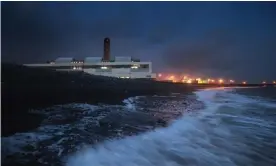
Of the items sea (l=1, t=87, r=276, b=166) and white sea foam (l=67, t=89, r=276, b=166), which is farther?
white sea foam (l=67, t=89, r=276, b=166)

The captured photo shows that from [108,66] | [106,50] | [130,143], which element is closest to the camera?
[130,143]

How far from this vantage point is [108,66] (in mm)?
27266

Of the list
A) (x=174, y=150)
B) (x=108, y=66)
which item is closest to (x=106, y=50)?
(x=108, y=66)

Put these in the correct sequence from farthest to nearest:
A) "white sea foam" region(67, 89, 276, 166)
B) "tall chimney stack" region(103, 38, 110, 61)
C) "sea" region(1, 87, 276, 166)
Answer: "tall chimney stack" region(103, 38, 110, 61)
"white sea foam" region(67, 89, 276, 166)
"sea" region(1, 87, 276, 166)

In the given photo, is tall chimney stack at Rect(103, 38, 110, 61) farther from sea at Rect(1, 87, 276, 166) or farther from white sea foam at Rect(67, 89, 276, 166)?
white sea foam at Rect(67, 89, 276, 166)

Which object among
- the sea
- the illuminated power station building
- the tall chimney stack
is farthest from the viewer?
the tall chimney stack

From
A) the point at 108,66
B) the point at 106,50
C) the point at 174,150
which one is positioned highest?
the point at 106,50

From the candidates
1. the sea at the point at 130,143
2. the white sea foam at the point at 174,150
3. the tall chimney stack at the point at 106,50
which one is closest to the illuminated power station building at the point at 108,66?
the tall chimney stack at the point at 106,50

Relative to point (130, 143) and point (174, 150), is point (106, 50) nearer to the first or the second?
point (130, 143)

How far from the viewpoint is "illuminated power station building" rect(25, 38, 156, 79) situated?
26.9 m

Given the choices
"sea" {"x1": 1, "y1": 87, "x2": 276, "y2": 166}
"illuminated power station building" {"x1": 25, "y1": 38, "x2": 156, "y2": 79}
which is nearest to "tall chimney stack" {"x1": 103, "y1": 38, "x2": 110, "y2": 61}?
"illuminated power station building" {"x1": 25, "y1": 38, "x2": 156, "y2": 79}

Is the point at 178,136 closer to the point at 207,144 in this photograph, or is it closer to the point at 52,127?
the point at 207,144

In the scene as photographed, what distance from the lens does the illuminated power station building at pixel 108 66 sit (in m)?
26.9

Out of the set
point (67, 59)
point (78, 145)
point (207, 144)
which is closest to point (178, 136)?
point (207, 144)
